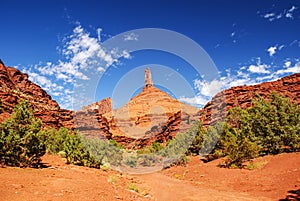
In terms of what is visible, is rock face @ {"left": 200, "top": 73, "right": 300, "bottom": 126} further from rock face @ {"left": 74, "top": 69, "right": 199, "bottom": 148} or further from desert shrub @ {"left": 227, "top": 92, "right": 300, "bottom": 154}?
desert shrub @ {"left": 227, "top": 92, "right": 300, "bottom": 154}

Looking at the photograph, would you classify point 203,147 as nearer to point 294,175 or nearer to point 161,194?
point 294,175

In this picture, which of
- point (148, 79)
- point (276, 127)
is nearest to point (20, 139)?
point (276, 127)

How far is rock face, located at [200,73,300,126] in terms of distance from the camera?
57.8 m

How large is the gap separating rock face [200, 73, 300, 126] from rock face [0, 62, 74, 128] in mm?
36233

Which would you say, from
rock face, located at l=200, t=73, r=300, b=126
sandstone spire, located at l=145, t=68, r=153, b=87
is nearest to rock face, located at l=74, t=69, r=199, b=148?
sandstone spire, located at l=145, t=68, r=153, b=87

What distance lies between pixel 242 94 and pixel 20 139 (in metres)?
57.5

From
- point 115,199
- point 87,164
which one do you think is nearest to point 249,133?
point 87,164

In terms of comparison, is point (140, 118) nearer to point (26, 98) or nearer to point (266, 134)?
point (26, 98)

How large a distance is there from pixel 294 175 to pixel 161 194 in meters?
7.77

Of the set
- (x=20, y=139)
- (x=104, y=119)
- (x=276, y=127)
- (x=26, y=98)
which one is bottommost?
(x=20, y=139)

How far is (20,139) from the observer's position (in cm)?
1426

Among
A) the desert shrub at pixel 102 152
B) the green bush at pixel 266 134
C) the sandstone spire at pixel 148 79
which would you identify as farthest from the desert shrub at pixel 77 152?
the sandstone spire at pixel 148 79

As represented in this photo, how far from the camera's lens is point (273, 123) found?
24.1m

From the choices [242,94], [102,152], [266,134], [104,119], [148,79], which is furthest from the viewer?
[148,79]
